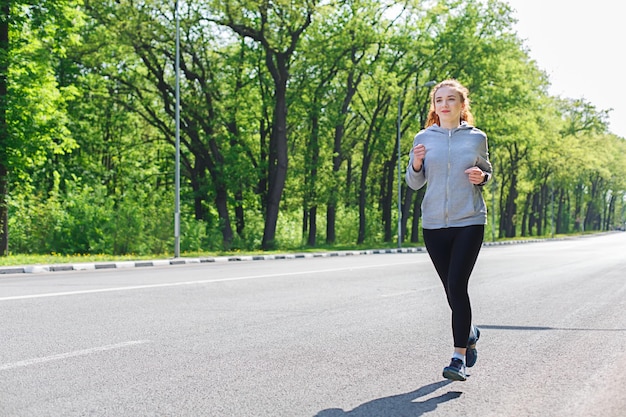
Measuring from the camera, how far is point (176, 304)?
9.04 metres

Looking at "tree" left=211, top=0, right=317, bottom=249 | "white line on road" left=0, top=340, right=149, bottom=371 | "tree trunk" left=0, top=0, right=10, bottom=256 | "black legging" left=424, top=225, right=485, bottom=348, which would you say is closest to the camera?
"black legging" left=424, top=225, right=485, bottom=348

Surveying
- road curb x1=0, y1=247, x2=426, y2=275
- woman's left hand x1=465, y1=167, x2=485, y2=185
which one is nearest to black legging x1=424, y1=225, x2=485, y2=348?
woman's left hand x1=465, y1=167, x2=485, y2=185

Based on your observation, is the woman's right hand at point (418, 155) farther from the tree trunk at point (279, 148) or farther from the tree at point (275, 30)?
the tree trunk at point (279, 148)

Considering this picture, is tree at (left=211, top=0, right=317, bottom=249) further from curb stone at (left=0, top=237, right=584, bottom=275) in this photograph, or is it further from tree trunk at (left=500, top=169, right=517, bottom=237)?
tree trunk at (left=500, top=169, right=517, bottom=237)

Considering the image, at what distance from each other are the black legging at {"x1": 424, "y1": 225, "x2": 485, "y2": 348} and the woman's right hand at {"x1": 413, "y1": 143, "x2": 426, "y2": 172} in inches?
17.5

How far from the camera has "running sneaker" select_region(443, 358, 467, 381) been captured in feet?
14.8

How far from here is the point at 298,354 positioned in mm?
5652

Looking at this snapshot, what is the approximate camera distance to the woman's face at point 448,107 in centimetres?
482

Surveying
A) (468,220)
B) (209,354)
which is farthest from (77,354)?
(468,220)

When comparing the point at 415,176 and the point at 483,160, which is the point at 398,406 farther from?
the point at 483,160

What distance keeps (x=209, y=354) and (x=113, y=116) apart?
101ft

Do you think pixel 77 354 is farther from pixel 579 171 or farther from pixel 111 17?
pixel 579 171

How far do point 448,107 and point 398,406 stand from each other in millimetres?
1992

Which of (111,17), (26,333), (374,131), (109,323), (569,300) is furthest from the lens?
(374,131)
